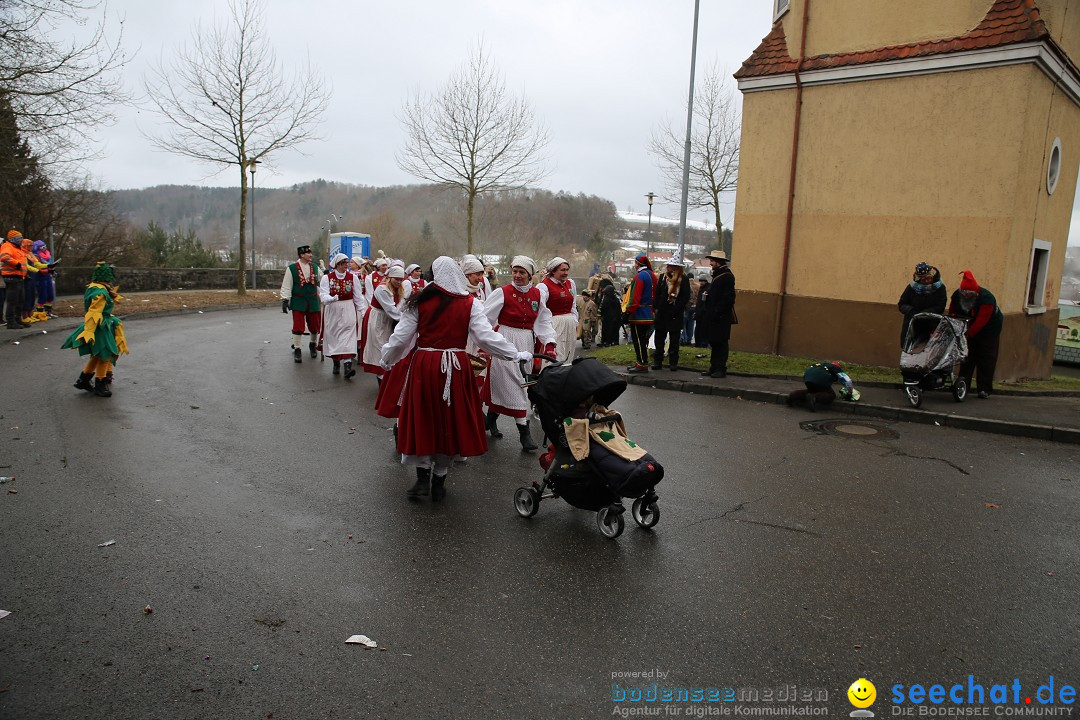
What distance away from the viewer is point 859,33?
1366cm

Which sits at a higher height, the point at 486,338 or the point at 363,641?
the point at 486,338

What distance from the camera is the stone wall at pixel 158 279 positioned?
24.2 meters

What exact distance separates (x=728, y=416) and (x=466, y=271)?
4812mm

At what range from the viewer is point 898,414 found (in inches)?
395

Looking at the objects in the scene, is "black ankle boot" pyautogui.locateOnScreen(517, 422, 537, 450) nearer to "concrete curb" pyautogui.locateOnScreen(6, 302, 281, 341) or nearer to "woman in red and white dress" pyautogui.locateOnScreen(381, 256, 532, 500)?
"woman in red and white dress" pyautogui.locateOnScreen(381, 256, 532, 500)

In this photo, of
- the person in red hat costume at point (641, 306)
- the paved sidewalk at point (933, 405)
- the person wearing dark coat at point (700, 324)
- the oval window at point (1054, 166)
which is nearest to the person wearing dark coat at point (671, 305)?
the person in red hat costume at point (641, 306)

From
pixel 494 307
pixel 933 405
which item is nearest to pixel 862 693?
pixel 494 307

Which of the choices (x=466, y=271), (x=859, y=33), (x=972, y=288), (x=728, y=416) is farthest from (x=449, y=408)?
(x=859, y=33)

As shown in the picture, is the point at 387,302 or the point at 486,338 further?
the point at 387,302

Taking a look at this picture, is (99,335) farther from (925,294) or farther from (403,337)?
(925,294)

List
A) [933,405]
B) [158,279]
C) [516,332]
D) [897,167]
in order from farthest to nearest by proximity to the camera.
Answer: [158,279] < [897,167] < [933,405] < [516,332]

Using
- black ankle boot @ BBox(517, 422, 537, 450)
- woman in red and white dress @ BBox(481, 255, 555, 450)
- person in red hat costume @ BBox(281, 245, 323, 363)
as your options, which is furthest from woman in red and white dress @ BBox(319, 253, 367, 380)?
black ankle boot @ BBox(517, 422, 537, 450)

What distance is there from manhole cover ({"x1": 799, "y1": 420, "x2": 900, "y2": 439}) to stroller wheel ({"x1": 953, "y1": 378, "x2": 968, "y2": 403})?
2.01 metres

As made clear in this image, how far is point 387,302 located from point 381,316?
1400mm
